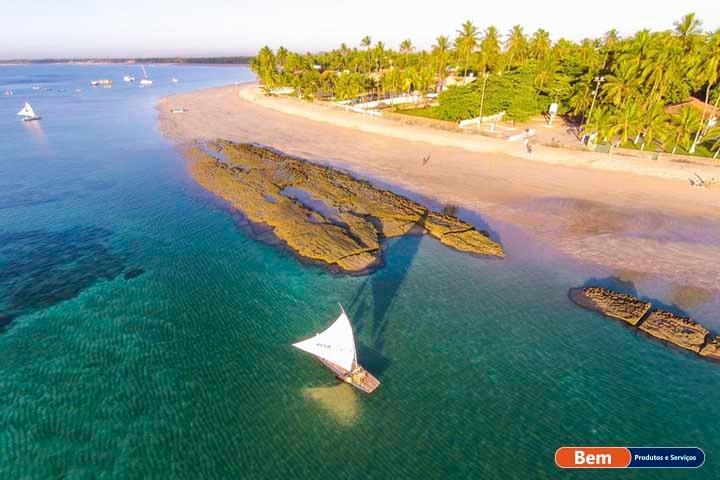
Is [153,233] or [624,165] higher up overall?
[624,165]

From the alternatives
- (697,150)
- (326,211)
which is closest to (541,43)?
(697,150)

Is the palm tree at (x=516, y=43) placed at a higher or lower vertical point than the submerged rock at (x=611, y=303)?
higher

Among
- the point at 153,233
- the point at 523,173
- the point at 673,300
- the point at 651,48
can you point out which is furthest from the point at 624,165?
the point at 153,233

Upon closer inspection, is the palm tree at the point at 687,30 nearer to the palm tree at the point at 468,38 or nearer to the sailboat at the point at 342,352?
the palm tree at the point at 468,38

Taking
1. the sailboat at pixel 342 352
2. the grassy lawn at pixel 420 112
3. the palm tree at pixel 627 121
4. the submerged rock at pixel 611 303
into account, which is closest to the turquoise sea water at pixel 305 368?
the sailboat at pixel 342 352

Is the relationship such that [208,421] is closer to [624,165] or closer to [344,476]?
[344,476]

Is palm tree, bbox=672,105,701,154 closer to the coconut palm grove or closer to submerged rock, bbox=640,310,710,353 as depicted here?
the coconut palm grove
